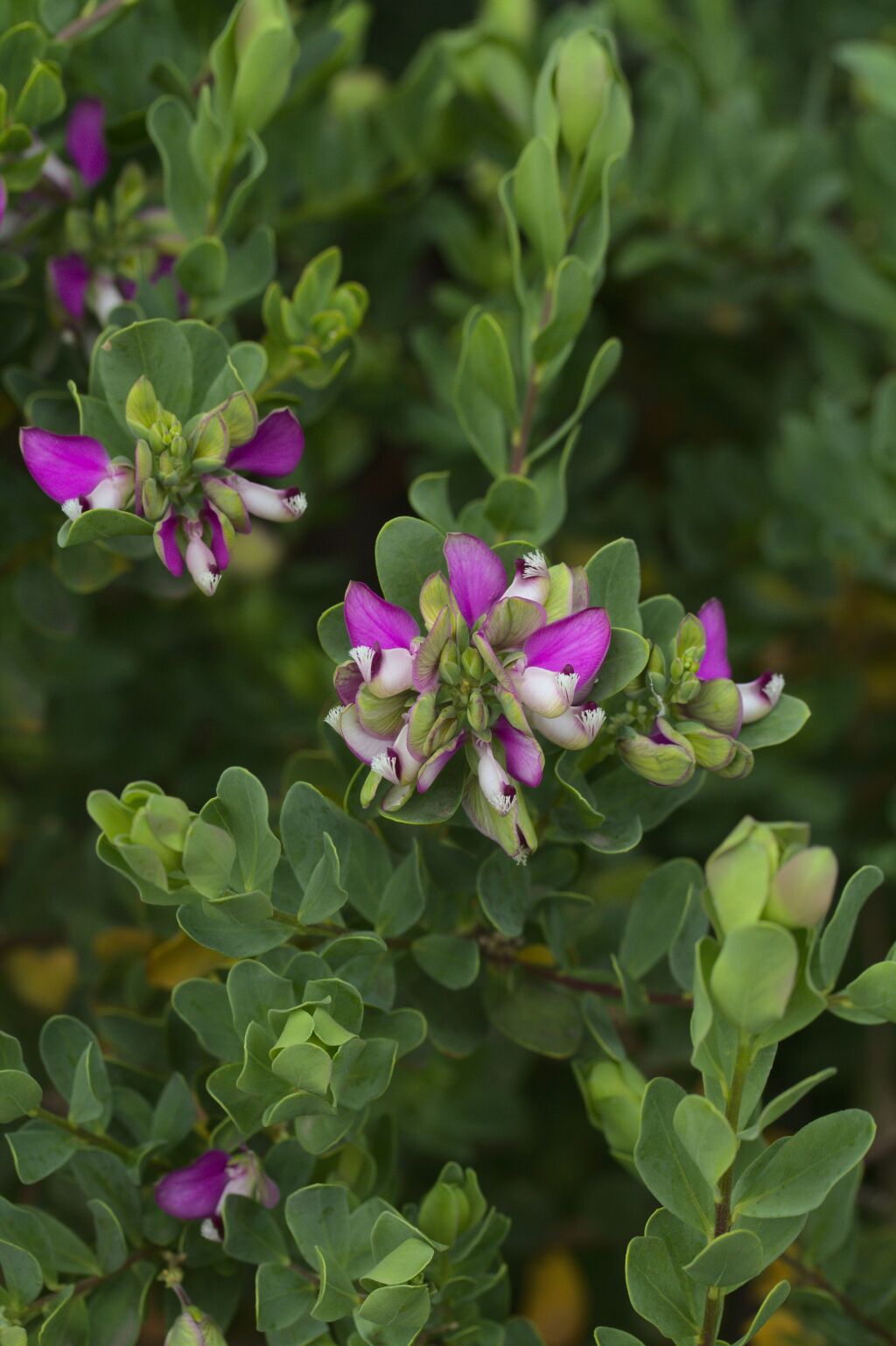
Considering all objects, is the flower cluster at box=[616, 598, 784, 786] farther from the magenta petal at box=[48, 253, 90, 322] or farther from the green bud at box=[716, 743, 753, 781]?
the magenta petal at box=[48, 253, 90, 322]

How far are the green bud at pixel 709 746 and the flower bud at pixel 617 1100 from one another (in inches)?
6.3

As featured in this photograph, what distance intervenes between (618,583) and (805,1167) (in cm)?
23

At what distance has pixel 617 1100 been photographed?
0.59m

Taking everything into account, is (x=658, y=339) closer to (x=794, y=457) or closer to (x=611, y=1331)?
(x=794, y=457)

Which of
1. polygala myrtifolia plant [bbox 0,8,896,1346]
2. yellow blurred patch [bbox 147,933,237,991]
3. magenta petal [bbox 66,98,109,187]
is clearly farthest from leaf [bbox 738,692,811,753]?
magenta petal [bbox 66,98,109,187]

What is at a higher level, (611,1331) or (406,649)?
(406,649)

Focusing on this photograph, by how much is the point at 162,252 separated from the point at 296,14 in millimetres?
196

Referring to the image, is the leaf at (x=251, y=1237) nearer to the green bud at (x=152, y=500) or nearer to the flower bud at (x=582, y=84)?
the green bud at (x=152, y=500)

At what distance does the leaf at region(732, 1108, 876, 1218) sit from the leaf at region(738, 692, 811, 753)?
0.14 meters

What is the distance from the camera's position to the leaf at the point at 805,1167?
482mm

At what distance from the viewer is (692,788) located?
569 mm

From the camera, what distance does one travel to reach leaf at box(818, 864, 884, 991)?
490 millimetres

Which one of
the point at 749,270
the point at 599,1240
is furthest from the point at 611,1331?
the point at 749,270

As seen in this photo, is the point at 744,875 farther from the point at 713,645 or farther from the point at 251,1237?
the point at 251,1237
